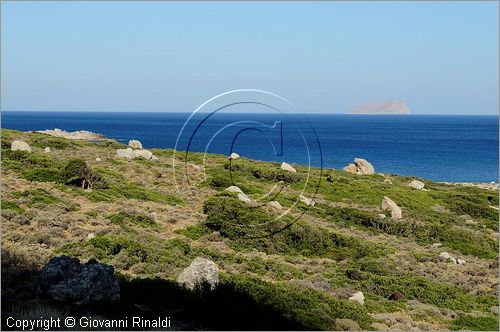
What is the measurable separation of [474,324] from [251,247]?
10.6 m

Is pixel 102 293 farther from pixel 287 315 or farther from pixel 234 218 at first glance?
pixel 234 218

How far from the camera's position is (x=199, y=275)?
13.3 meters

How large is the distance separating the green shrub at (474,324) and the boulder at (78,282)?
31.9 ft

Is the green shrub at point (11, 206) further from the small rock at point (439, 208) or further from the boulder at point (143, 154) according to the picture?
the small rock at point (439, 208)

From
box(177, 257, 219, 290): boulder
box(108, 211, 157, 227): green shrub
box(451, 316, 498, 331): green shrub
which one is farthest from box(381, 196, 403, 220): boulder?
box(177, 257, 219, 290): boulder

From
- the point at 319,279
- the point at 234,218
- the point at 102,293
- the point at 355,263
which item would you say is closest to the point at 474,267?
the point at 355,263

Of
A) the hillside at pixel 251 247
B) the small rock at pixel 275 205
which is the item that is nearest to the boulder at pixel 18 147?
the hillside at pixel 251 247

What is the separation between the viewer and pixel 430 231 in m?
30.7

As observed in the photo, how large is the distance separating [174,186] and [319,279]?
760 inches

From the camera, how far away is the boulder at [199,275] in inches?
518

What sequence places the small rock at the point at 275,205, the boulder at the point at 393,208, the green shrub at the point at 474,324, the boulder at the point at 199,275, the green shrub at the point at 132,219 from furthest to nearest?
the boulder at the point at 393,208
the small rock at the point at 275,205
the green shrub at the point at 132,219
the green shrub at the point at 474,324
the boulder at the point at 199,275

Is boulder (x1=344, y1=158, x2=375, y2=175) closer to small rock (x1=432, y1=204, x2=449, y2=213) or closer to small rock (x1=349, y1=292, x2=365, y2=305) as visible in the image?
small rock (x1=432, y1=204, x2=449, y2=213)

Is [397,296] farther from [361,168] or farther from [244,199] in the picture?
[361,168]

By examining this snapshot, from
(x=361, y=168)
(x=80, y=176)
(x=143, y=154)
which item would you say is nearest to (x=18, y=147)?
(x=80, y=176)
